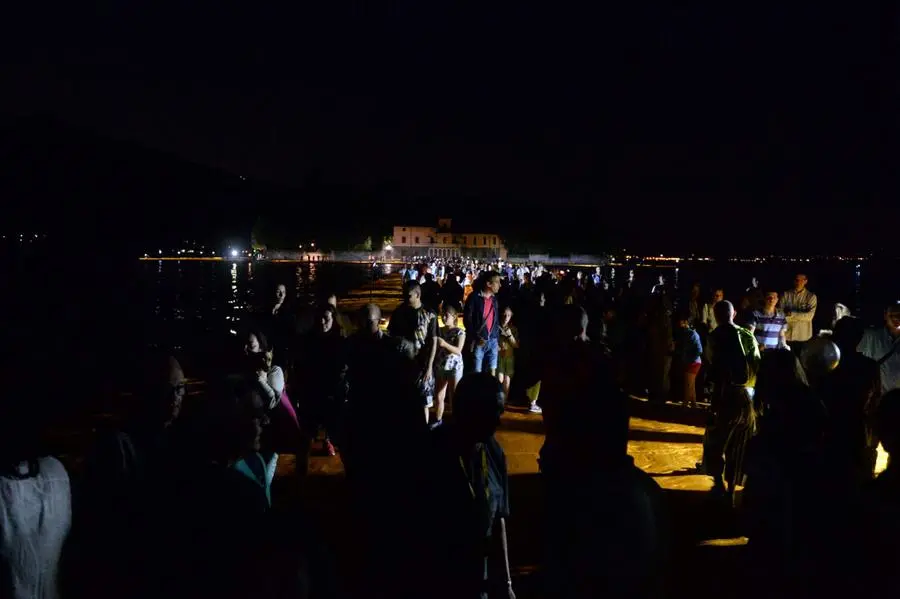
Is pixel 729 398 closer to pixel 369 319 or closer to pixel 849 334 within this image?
pixel 849 334

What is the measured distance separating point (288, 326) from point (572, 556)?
530 centimetres

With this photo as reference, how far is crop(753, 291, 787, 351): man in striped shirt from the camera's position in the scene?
23.4 ft

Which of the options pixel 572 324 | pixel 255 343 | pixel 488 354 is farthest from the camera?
pixel 488 354

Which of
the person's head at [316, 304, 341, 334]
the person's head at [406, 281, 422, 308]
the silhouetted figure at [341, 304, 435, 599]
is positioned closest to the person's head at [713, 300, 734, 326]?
the person's head at [406, 281, 422, 308]

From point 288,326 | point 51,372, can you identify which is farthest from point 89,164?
point 288,326

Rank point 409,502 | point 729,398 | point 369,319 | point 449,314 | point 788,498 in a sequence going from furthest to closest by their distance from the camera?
1. point 449,314
2. point 729,398
3. point 369,319
4. point 409,502
5. point 788,498

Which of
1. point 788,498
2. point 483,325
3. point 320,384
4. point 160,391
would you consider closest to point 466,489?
point 788,498

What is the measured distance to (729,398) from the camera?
5.01m

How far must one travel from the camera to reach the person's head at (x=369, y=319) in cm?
463

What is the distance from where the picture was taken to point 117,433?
2660 millimetres

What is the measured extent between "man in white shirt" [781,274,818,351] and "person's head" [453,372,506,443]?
25.9ft

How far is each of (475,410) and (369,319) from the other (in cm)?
248

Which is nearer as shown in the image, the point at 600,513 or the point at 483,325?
the point at 600,513

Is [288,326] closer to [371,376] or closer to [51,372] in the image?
[371,376]
